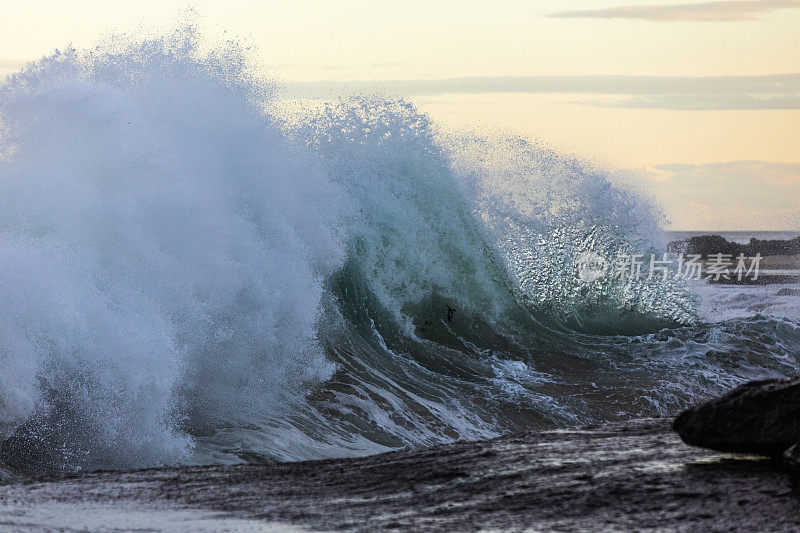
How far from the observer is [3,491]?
5.10 meters

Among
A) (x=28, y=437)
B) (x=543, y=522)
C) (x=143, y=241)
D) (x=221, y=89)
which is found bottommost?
(x=28, y=437)

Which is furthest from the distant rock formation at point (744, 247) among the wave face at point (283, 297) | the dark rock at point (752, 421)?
the dark rock at point (752, 421)

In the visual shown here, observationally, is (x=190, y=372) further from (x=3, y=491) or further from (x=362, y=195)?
(x=362, y=195)

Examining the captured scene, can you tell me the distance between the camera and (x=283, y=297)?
9.92m

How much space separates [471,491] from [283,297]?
5466 mm

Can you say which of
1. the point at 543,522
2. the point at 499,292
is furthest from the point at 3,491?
the point at 499,292

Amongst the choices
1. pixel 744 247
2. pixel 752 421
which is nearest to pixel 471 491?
pixel 752 421

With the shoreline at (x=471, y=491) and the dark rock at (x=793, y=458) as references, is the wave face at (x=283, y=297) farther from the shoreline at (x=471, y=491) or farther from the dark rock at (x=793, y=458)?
the dark rock at (x=793, y=458)

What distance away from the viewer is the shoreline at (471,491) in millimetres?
4129

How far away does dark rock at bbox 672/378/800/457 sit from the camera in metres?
4.84

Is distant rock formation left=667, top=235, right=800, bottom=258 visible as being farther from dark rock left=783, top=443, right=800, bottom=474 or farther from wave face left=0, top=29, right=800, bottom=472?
dark rock left=783, top=443, right=800, bottom=474

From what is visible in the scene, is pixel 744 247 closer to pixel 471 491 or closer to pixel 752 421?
pixel 752 421

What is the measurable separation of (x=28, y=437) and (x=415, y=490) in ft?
10.1

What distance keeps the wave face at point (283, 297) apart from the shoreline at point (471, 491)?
169 centimetres
